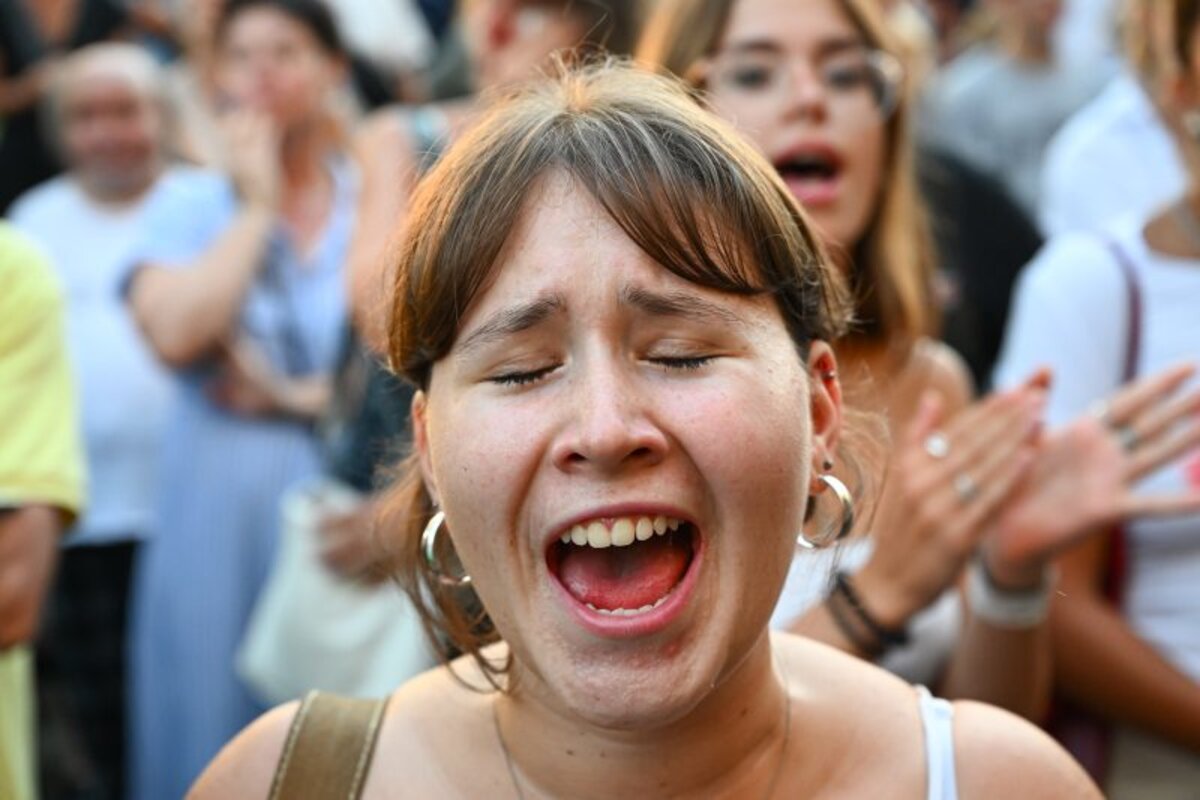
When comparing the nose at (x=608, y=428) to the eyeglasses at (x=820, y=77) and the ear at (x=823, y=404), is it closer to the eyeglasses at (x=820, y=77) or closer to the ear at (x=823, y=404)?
the ear at (x=823, y=404)

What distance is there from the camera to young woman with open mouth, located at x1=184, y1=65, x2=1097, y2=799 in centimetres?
206

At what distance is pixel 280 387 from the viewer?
17.0ft

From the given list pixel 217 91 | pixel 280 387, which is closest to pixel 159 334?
pixel 280 387

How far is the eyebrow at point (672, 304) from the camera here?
2082mm

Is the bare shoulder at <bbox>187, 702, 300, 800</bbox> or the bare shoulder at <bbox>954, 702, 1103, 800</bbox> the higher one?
the bare shoulder at <bbox>954, 702, 1103, 800</bbox>

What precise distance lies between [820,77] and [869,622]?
1.13m

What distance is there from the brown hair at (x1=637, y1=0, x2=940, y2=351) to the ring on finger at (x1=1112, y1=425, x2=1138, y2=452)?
1.81ft

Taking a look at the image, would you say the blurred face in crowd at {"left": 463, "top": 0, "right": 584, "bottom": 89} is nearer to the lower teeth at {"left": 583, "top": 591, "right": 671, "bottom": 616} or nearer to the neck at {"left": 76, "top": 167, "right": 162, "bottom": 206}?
the neck at {"left": 76, "top": 167, "right": 162, "bottom": 206}

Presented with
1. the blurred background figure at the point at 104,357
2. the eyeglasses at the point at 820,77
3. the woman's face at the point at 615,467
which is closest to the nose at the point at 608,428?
the woman's face at the point at 615,467

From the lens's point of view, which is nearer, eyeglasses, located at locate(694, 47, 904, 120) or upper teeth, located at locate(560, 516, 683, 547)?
→ upper teeth, located at locate(560, 516, 683, 547)

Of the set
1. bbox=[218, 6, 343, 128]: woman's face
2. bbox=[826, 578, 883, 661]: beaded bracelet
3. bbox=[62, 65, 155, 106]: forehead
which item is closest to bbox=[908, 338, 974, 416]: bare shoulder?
bbox=[826, 578, 883, 661]: beaded bracelet

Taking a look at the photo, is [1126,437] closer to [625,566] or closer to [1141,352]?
[1141,352]

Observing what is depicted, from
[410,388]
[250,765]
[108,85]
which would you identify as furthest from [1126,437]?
[108,85]

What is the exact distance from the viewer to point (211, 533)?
16.9ft
